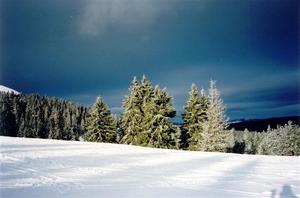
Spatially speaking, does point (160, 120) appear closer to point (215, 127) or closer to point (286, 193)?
point (215, 127)

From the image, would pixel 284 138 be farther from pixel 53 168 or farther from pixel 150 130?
pixel 53 168

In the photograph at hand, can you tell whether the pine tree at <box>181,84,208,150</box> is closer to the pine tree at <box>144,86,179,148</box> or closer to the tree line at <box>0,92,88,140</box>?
the pine tree at <box>144,86,179,148</box>

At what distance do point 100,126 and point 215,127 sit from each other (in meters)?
12.7

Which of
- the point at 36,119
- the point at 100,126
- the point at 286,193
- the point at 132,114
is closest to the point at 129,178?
the point at 286,193

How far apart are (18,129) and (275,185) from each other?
105 m

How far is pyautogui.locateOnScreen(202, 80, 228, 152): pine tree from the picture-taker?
141ft

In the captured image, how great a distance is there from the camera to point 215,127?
43.7 metres

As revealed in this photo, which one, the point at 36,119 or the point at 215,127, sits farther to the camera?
the point at 36,119

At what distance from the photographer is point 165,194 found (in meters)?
10.8

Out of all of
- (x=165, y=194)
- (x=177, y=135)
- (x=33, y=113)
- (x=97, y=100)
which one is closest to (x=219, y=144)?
(x=177, y=135)

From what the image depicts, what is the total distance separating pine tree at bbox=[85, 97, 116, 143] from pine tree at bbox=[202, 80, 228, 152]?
10501 millimetres

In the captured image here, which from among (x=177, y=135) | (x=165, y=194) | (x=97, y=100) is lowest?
(x=165, y=194)

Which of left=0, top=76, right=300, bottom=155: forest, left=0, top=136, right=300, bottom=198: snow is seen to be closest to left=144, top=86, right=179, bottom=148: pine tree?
left=0, top=76, right=300, bottom=155: forest

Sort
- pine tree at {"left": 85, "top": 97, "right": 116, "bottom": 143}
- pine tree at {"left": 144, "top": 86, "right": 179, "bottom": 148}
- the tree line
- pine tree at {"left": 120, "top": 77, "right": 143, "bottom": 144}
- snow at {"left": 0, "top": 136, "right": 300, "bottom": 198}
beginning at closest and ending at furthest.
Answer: snow at {"left": 0, "top": 136, "right": 300, "bottom": 198} < pine tree at {"left": 144, "top": 86, "right": 179, "bottom": 148} < pine tree at {"left": 120, "top": 77, "right": 143, "bottom": 144} < pine tree at {"left": 85, "top": 97, "right": 116, "bottom": 143} < the tree line
